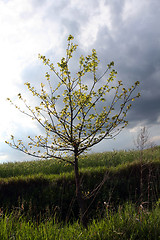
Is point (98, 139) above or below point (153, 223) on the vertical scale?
above

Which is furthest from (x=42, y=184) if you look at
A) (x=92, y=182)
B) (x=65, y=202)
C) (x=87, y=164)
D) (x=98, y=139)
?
(x=98, y=139)

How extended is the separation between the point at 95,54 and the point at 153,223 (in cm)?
453

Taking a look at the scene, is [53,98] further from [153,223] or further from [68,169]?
[68,169]

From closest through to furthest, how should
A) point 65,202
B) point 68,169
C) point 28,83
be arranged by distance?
point 28,83, point 65,202, point 68,169

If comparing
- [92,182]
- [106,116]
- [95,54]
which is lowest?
[92,182]

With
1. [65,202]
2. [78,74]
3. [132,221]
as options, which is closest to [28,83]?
[78,74]

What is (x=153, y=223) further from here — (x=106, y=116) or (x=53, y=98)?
(x=53, y=98)

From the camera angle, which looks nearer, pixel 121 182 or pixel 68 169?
pixel 121 182

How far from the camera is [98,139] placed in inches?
235

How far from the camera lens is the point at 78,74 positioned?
592 centimetres

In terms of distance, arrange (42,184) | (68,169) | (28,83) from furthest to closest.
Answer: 1. (68,169)
2. (42,184)
3. (28,83)

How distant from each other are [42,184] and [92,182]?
8.22 ft

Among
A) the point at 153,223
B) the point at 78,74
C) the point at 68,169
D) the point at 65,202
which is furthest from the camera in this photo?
the point at 68,169

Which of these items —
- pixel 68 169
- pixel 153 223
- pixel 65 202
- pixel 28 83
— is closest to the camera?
pixel 153 223
